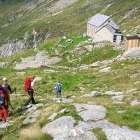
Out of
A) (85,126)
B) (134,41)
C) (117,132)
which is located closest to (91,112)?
(85,126)

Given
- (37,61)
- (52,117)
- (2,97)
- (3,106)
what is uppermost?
(2,97)

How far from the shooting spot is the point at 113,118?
86.2 feet

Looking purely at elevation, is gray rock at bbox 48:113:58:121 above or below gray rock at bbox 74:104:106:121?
below

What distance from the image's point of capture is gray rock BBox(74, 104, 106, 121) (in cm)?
2641

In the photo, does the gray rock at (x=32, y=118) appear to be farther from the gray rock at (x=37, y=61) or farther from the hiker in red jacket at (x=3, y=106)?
the gray rock at (x=37, y=61)

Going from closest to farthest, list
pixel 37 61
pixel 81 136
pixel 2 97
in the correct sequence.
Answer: pixel 81 136 → pixel 2 97 → pixel 37 61

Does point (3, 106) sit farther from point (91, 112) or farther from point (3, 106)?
point (91, 112)

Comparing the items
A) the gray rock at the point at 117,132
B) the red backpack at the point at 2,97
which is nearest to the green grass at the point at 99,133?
the gray rock at the point at 117,132

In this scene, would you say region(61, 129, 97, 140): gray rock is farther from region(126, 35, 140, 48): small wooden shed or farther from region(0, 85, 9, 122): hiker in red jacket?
region(126, 35, 140, 48): small wooden shed

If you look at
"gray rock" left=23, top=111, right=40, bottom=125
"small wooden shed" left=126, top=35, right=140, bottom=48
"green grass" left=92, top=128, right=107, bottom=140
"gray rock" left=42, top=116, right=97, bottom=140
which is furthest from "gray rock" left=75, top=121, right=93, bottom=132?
"small wooden shed" left=126, top=35, right=140, bottom=48

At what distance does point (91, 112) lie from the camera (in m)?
27.4

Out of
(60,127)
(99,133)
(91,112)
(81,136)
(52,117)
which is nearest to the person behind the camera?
(81,136)

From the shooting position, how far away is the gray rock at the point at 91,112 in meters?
26.4

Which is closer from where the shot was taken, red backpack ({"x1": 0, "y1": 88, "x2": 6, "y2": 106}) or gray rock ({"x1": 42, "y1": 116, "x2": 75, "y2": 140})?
gray rock ({"x1": 42, "y1": 116, "x2": 75, "y2": 140})
